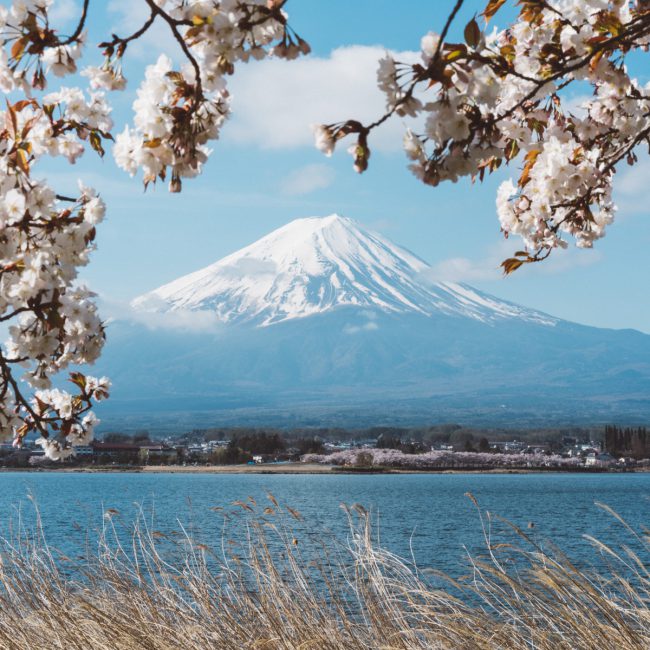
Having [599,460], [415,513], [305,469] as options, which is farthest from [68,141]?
[599,460]

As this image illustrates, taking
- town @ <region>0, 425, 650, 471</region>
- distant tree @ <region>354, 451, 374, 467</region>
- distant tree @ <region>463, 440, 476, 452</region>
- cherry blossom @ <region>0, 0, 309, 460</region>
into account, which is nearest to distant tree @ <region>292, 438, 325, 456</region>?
town @ <region>0, 425, 650, 471</region>

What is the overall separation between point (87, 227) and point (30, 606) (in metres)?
3.14

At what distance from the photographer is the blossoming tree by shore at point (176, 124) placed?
2.38 m

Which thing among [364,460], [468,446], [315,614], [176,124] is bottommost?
[364,460]

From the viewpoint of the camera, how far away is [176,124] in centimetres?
264

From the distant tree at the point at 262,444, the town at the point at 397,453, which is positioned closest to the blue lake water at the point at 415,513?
the town at the point at 397,453

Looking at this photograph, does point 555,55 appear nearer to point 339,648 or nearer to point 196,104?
point 196,104

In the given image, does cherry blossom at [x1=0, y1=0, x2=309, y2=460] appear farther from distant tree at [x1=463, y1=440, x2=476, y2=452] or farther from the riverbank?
distant tree at [x1=463, y1=440, x2=476, y2=452]

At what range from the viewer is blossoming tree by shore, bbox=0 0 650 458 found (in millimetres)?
2375

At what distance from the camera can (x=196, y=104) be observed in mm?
2629

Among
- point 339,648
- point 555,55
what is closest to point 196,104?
point 555,55

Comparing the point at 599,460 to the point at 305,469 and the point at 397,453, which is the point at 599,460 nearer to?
the point at 397,453

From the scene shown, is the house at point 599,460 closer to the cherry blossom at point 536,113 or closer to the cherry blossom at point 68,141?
the cherry blossom at point 536,113

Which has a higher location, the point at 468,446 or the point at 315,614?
the point at 315,614
